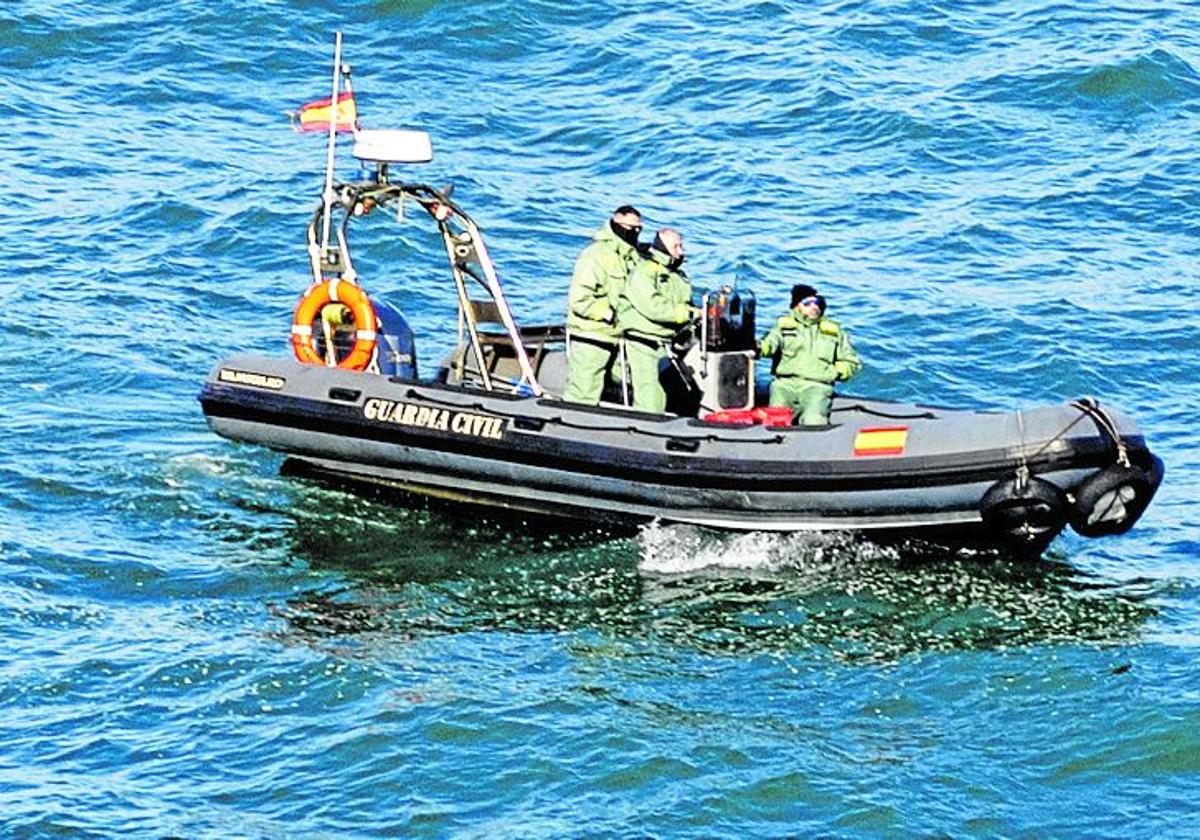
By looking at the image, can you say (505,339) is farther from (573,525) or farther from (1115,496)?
(1115,496)

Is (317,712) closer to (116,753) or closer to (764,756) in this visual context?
(116,753)

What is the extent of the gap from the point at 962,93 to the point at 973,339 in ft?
17.5

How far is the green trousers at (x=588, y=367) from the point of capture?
1434 centimetres

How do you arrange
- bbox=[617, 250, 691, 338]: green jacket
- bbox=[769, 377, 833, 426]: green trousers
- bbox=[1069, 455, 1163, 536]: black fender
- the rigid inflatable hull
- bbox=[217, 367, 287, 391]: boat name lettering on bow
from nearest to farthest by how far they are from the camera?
bbox=[1069, 455, 1163, 536]: black fender, the rigid inflatable hull, bbox=[617, 250, 691, 338]: green jacket, bbox=[769, 377, 833, 426]: green trousers, bbox=[217, 367, 287, 391]: boat name lettering on bow

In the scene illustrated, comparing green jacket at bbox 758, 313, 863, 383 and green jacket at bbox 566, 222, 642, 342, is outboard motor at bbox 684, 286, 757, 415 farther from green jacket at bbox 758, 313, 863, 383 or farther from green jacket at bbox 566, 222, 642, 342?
green jacket at bbox 566, 222, 642, 342

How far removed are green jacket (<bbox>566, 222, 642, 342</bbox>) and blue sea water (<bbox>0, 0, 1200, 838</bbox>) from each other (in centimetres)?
123

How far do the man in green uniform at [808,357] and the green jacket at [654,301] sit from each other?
53 centimetres

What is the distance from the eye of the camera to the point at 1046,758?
11.4 m

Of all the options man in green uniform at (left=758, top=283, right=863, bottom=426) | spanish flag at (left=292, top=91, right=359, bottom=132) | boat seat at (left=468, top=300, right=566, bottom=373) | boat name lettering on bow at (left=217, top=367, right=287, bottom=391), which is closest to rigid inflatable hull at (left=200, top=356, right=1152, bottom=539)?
boat name lettering on bow at (left=217, top=367, right=287, bottom=391)

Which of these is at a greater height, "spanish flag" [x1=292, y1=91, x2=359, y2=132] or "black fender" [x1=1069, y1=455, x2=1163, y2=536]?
"spanish flag" [x1=292, y1=91, x2=359, y2=132]

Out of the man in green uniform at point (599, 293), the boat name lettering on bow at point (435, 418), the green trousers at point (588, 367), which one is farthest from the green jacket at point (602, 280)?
the boat name lettering on bow at point (435, 418)

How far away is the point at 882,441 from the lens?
43.6ft

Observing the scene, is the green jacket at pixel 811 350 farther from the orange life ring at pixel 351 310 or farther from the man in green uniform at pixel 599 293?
the orange life ring at pixel 351 310

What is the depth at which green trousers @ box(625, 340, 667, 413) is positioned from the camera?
14297 millimetres
